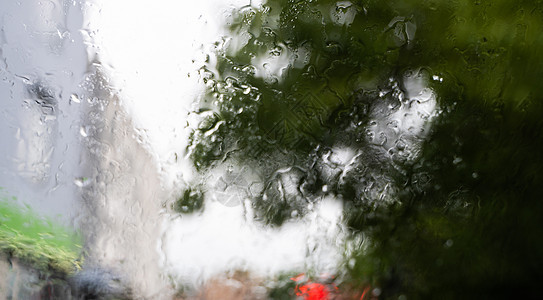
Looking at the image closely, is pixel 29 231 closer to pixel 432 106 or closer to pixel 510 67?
pixel 432 106

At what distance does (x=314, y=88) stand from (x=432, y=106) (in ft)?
0.51

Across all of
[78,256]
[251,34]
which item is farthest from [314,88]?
[78,256]

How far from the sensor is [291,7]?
493mm

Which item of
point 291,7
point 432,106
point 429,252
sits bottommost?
point 429,252

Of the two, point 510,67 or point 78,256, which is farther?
point 510,67

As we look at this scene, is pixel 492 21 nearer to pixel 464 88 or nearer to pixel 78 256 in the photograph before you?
pixel 464 88

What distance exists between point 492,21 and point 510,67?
7 centimetres

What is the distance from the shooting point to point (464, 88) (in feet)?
1.68

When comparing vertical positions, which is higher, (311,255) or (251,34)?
(251,34)

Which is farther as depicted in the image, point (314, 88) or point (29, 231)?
point (314, 88)

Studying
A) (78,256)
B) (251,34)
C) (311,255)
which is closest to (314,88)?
(251,34)

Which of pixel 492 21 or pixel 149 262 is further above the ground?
pixel 492 21

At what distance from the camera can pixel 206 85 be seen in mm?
457

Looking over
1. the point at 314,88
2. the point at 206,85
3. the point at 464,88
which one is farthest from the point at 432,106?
the point at 206,85
